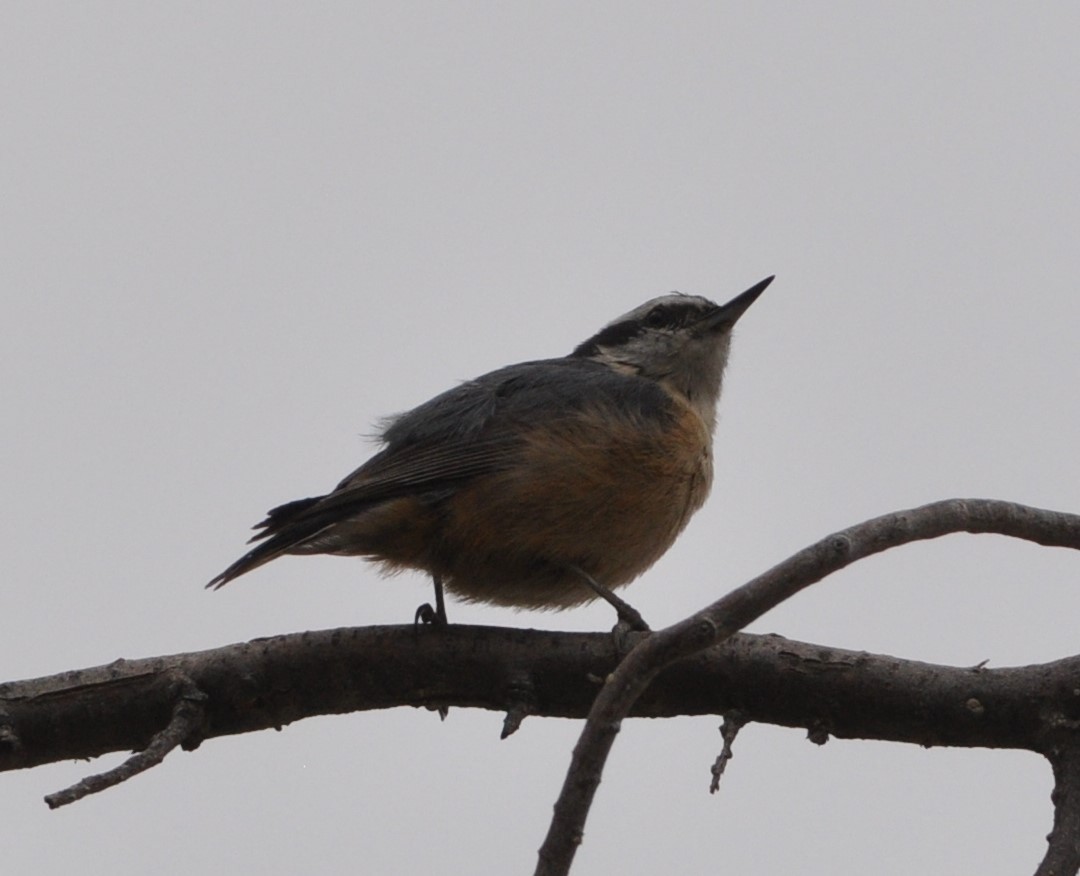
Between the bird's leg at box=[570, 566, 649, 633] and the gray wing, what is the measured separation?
1.80ft

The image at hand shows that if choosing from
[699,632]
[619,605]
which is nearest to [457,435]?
[619,605]

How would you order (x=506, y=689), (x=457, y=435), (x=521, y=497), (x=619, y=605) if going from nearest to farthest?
(x=506, y=689), (x=619, y=605), (x=521, y=497), (x=457, y=435)

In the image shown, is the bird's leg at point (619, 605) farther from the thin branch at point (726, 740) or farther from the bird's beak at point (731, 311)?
the bird's beak at point (731, 311)

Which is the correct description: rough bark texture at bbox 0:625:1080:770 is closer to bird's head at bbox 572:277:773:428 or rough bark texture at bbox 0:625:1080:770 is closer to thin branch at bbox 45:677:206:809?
thin branch at bbox 45:677:206:809

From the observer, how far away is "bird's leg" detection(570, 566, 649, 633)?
4782mm

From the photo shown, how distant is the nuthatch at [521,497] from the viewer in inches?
213

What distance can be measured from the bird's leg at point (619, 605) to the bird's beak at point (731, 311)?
6.07 feet

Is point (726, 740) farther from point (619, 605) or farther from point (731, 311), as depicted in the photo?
point (731, 311)

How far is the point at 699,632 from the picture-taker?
9.86 feet

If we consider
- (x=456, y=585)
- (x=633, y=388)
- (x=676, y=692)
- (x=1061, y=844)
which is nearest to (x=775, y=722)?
(x=676, y=692)

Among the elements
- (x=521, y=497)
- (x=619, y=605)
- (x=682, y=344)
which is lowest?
(x=619, y=605)

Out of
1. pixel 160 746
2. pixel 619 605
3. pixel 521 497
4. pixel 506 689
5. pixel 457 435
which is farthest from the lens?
pixel 457 435

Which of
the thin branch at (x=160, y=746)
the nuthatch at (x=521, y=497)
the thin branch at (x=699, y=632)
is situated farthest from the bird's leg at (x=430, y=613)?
the thin branch at (x=699, y=632)

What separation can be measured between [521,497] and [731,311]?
2.00m
